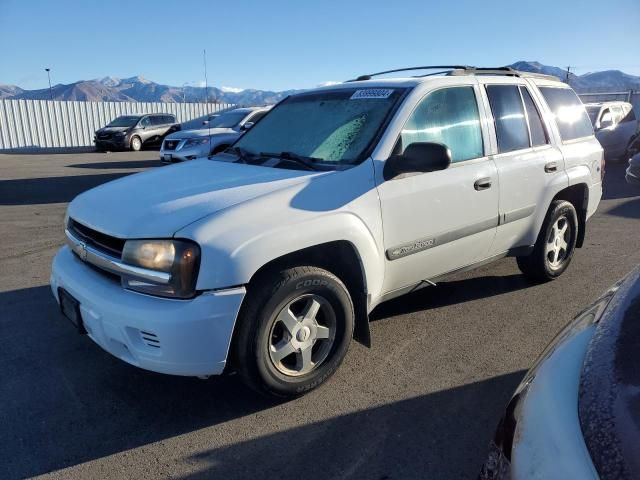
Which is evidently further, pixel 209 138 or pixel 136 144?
pixel 136 144

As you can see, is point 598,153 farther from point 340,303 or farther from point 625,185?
point 625,185

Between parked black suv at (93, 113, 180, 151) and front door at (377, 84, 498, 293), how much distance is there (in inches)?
778

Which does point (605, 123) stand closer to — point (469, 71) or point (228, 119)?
point (228, 119)

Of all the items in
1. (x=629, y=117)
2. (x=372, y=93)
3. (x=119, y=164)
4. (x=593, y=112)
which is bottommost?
(x=119, y=164)

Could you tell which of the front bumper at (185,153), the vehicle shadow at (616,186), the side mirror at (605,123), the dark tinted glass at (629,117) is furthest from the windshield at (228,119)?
the dark tinted glass at (629,117)

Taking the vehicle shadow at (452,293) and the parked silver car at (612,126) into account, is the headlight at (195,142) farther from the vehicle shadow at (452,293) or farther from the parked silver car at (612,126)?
the parked silver car at (612,126)

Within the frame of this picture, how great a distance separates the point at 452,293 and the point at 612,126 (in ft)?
38.7

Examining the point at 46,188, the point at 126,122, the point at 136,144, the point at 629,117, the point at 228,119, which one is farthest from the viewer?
the point at 126,122

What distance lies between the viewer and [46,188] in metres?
11.1

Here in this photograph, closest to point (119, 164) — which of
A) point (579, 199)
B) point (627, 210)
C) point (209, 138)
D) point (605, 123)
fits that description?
point (209, 138)

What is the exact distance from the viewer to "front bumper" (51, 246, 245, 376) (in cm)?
253

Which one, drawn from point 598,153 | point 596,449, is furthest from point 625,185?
point 596,449

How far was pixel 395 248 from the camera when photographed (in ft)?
10.9

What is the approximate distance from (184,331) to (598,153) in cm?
449
